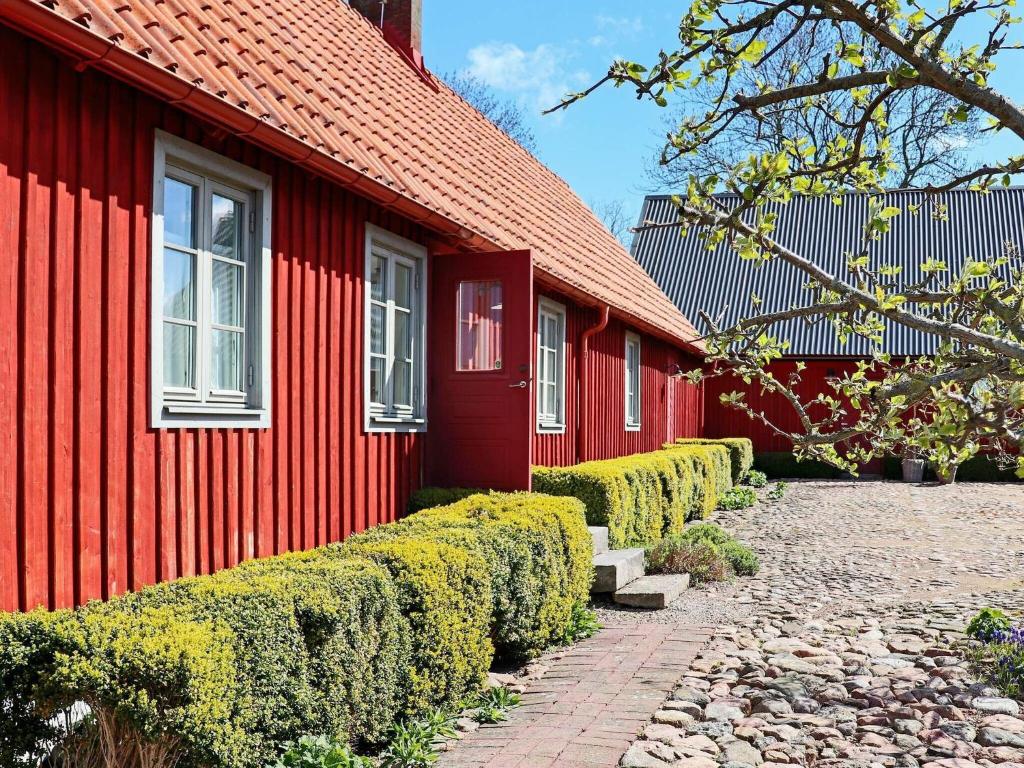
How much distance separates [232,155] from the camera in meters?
5.42

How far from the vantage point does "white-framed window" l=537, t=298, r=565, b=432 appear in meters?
10.4

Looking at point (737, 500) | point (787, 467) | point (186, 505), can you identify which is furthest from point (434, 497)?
point (787, 467)

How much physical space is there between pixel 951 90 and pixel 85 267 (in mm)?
3574

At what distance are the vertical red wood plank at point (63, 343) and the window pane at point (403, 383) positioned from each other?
10.5 ft

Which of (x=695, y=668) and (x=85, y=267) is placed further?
(x=695, y=668)

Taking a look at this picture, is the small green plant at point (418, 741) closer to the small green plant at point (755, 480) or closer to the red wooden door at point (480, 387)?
the red wooden door at point (480, 387)

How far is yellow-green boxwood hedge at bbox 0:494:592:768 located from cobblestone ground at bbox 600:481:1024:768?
1.12m

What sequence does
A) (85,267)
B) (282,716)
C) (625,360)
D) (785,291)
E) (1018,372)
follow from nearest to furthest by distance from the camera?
(1018,372), (282,716), (85,267), (625,360), (785,291)

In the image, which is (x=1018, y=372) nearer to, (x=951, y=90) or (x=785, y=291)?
(x=951, y=90)

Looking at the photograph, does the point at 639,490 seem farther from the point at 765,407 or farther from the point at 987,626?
the point at 765,407

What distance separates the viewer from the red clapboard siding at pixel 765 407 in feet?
79.3

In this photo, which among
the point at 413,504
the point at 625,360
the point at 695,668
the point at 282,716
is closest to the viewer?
the point at 282,716

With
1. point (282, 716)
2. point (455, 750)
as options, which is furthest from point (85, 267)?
point (455, 750)

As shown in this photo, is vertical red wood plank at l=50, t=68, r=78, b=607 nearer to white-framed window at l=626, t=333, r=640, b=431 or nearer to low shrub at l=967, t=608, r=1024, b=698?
low shrub at l=967, t=608, r=1024, b=698
